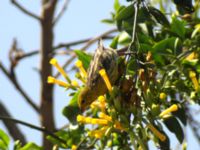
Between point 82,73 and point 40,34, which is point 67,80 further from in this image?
point 40,34

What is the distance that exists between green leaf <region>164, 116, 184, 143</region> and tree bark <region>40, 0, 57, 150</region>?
1.20 metres

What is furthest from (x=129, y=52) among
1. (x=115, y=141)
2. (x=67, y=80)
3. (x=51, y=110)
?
(x=51, y=110)

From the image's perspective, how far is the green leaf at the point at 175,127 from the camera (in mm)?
1734

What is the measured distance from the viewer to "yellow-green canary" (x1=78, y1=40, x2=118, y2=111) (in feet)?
4.63

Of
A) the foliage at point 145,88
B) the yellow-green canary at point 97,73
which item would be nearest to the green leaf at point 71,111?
the foliage at point 145,88

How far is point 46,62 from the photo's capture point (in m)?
3.11

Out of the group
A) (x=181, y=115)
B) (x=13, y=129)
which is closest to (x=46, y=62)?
(x=13, y=129)

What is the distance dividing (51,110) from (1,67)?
289mm

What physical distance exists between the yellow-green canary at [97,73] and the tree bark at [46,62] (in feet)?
4.87

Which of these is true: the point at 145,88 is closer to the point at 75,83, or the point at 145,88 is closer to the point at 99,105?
the point at 99,105

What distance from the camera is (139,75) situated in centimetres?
147

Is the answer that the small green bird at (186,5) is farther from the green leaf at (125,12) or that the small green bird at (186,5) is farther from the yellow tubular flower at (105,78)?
the yellow tubular flower at (105,78)

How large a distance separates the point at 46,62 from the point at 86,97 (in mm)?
1686

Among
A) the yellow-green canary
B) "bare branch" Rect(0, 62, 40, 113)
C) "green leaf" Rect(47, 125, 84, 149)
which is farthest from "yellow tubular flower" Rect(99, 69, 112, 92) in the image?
"bare branch" Rect(0, 62, 40, 113)
